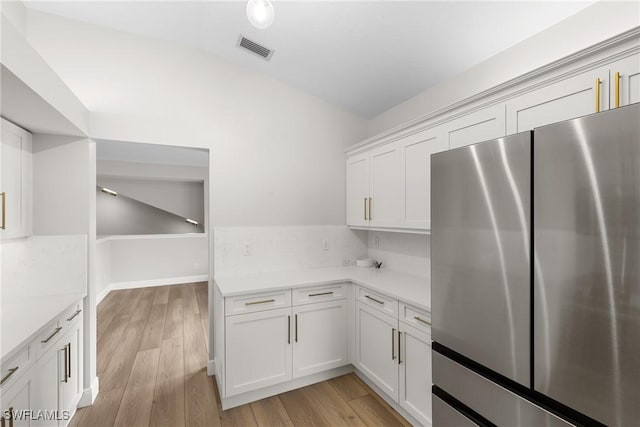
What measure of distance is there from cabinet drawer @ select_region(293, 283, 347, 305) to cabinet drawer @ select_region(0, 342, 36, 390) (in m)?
1.56

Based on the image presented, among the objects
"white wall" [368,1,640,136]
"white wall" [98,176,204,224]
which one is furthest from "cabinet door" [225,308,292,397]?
"white wall" [98,176,204,224]

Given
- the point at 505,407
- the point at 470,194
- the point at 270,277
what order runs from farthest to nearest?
the point at 270,277, the point at 470,194, the point at 505,407

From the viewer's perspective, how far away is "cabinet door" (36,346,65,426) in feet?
5.14

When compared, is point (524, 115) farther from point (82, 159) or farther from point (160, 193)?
point (160, 193)

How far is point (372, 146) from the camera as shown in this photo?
286 centimetres

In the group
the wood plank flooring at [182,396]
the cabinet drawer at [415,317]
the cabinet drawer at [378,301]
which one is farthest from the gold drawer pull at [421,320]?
the wood plank flooring at [182,396]

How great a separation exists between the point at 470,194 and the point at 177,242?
5.84 m

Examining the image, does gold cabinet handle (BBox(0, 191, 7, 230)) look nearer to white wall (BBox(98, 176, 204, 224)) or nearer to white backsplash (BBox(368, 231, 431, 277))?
white backsplash (BBox(368, 231, 431, 277))

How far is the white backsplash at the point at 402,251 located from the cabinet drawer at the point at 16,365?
2619 millimetres

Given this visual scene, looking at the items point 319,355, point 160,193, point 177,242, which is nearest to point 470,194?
point 319,355

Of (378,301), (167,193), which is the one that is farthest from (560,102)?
(167,193)

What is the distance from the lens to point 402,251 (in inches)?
114

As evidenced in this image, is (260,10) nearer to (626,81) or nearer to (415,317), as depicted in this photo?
(626,81)

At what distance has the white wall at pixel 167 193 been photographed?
20.2 ft
